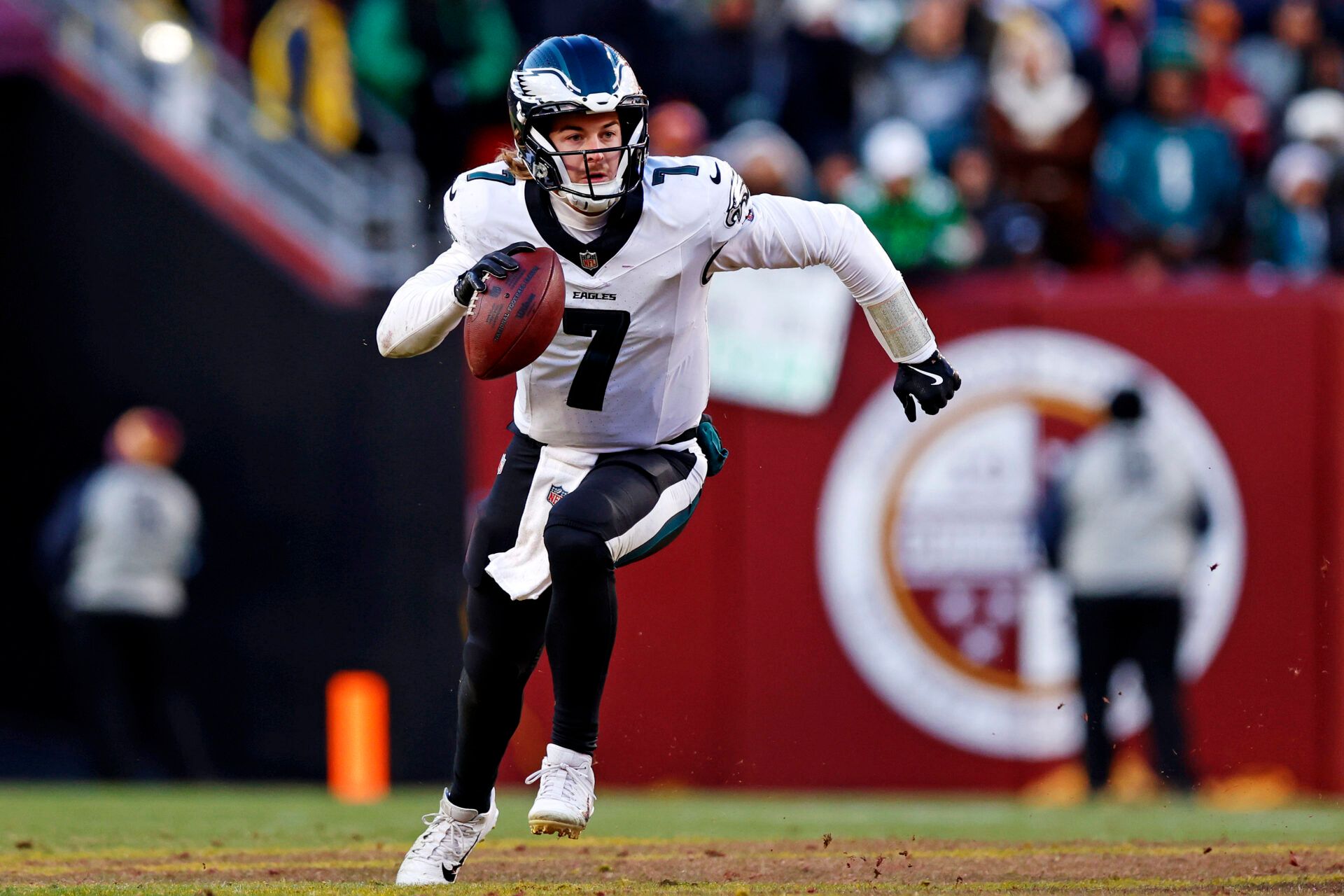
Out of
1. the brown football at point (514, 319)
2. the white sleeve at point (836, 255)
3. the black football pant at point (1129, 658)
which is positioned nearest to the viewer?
the brown football at point (514, 319)

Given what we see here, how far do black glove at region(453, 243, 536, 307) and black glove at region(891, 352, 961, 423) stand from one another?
Result: 1.07 metres

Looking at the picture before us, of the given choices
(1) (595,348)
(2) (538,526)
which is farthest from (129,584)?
(1) (595,348)

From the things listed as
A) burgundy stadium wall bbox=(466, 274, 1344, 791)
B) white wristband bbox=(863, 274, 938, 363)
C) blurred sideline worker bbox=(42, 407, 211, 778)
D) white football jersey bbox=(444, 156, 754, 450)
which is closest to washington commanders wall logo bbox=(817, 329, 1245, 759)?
burgundy stadium wall bbox=(466, 274, 1344, 791)

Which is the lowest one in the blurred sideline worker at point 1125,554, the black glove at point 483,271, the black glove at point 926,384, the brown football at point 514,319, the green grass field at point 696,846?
the green grass field at point 696,846

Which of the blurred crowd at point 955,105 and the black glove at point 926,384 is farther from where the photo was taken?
the blurred crowd at point 955,105

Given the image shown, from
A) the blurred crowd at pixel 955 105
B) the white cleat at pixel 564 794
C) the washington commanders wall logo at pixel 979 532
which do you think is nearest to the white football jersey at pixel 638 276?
the white cleat at pixel 564 794

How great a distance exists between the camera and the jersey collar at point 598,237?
17.2ft

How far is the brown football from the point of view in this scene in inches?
193

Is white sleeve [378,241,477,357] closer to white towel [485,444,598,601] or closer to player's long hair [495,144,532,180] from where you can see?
player's long hair [495,144,532,180]

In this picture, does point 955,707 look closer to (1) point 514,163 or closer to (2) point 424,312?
(1) point 514,163

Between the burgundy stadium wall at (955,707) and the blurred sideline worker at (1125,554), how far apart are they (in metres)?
0.83

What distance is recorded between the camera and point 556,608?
513 centimetres

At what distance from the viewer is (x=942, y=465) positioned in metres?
10.1

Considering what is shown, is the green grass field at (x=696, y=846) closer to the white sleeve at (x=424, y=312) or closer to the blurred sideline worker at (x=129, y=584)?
the blurred sideline worker at (x=129, y=584)
